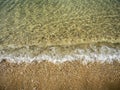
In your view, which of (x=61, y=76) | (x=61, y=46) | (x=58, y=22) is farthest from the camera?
(x=58, y=22)

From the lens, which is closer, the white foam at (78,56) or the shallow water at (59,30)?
the white foam at (78,56)

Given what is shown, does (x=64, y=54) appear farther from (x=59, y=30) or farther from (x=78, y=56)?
(x=59, y=30)

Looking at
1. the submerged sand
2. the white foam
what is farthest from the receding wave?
the submerged sand

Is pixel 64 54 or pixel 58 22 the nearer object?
pixel 64 54

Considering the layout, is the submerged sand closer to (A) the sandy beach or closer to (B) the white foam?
(A) the sandy beach

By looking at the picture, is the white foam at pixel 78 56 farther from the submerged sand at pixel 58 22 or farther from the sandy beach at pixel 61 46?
the submerged sand at pixel 58 22

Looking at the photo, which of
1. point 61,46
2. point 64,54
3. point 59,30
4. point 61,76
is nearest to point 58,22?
point 59,30

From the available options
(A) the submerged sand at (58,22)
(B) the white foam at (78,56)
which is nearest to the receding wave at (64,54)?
(B) the white foam at (78,56)

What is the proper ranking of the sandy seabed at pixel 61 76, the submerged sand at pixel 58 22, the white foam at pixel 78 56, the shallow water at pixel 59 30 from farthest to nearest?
the submerged sand at pixel 58 22 < the shallow water at pixel 59 30 < the white foam at pixel 78 56 < the sandy seabed at pixel 61 76
